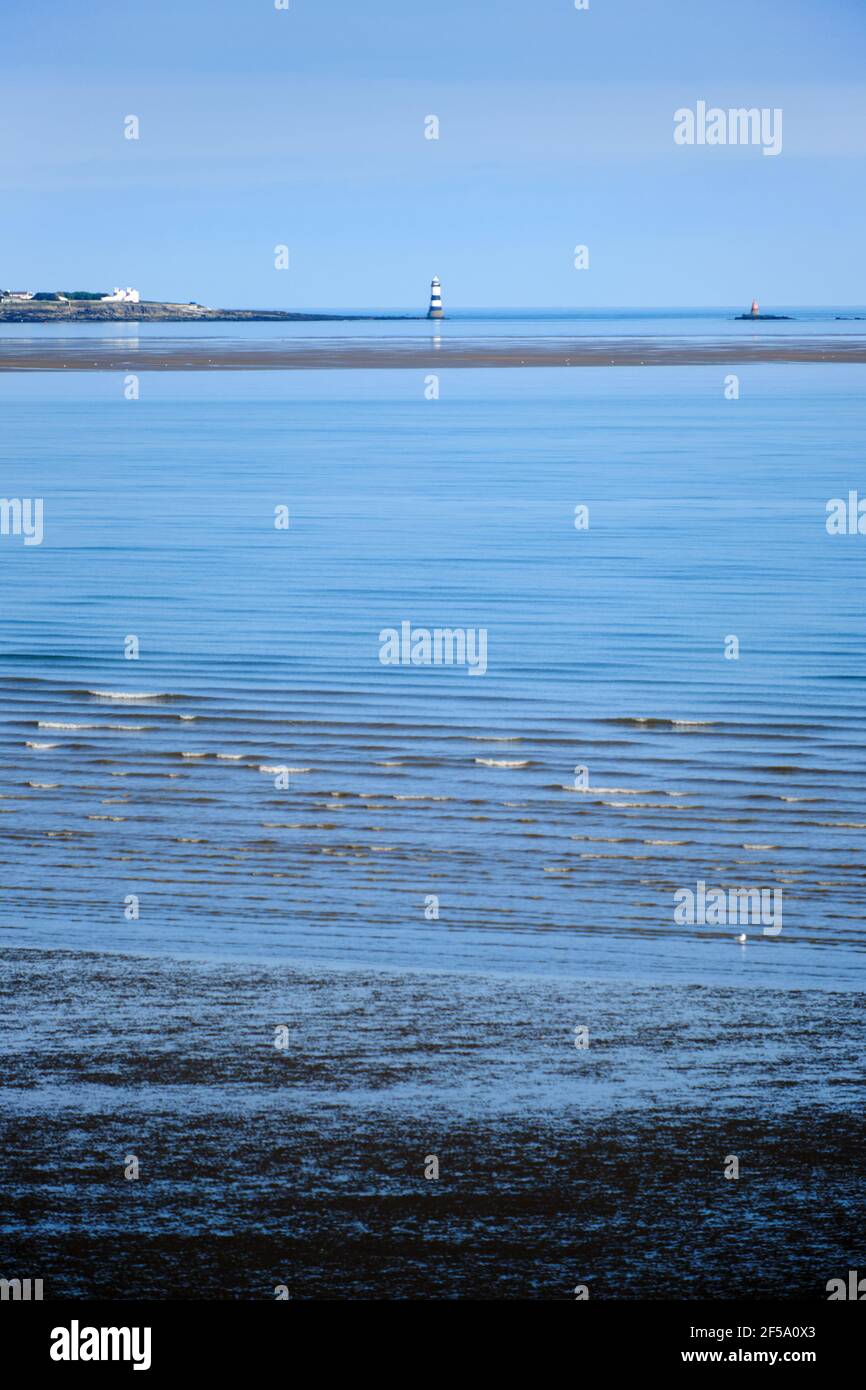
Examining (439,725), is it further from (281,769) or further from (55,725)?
(55,725)

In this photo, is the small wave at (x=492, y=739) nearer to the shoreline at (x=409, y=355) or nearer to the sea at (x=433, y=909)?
the sea at (x=433, y=909)

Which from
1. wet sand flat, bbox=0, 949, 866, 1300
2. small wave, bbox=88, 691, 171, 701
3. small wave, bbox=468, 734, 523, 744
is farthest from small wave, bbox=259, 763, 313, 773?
wet sand flat, bbox=0, 949, 866, 1300

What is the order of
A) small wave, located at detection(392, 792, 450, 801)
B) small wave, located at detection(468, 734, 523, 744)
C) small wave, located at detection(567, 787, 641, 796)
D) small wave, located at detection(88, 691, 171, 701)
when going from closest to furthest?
1. small wave, located at detection(392, 792, 450, 801)
2. small wave, located at detection(567, 787, 641, 796)
3. small wave, located at detection(468, 734, 523, 744)
4. small wave, located at detection(88, 691, 171, 701)

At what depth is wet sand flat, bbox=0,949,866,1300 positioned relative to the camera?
6324 millimetres

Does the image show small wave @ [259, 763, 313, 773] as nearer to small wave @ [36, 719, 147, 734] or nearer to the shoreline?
small wave @ [36, 719, 147, 734]

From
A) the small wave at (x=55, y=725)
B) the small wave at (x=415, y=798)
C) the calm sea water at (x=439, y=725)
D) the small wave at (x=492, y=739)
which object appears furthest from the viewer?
the small wave at (x=55, y=725)

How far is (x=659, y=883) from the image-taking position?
11.2 metres

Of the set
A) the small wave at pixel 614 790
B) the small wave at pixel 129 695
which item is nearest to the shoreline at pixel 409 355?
the small wave at pixel 129 695

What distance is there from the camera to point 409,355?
11806 cm

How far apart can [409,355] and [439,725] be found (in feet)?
343

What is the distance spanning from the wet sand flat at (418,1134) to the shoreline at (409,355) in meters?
85.8

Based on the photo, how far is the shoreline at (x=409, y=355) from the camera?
100438 mm

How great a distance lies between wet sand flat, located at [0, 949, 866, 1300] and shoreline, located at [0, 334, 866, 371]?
85.8m

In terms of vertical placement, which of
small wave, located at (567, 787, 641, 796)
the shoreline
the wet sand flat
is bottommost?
the wet sand flat
